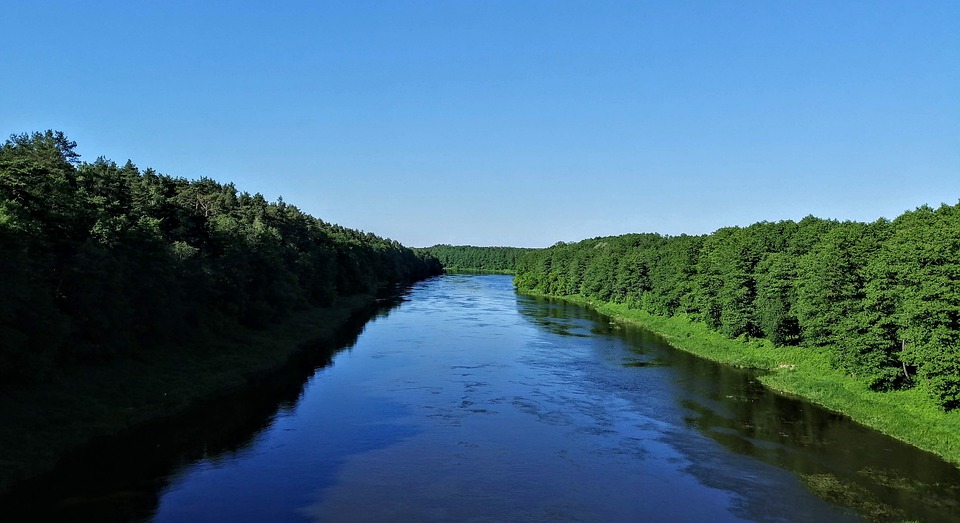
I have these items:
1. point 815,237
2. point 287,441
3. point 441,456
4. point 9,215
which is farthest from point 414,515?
point 815,237

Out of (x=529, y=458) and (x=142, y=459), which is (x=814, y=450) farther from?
(x=142, y=459)

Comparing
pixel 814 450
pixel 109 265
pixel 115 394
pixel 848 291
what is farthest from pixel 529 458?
pixel 848 291

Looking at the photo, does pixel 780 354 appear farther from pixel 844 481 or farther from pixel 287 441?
pixel 287 441

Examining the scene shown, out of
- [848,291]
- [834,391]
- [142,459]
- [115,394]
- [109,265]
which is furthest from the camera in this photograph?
[848,291]

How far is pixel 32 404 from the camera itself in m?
31.4

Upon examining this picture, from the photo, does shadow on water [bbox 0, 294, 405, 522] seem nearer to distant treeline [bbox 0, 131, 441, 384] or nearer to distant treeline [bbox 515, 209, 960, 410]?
distant treeline [bbox 0, 131, 441, 384]

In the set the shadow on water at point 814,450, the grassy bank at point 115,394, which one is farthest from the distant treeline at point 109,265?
the shadow on water at point 814,450

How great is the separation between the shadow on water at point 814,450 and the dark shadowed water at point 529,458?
13 centimetres

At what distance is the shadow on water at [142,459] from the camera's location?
24094mm

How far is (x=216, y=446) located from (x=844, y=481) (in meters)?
31.2

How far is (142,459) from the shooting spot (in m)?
29.7

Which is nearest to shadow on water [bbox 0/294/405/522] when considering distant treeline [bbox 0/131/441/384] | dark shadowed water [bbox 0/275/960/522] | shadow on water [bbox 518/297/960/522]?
dark shadowed water [bbox 0/275/960/522]

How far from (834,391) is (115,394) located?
47.6 m

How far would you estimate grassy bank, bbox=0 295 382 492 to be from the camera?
28.4 m
